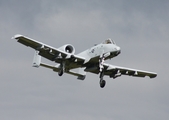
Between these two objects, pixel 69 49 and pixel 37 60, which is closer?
pixel 37 60

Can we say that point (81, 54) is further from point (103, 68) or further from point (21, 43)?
point (21, 43)

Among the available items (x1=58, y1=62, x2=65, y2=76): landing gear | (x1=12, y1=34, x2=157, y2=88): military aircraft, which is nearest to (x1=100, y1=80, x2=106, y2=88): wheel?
(x1=12, y1=34, x2=157, y2=88): military aircraft

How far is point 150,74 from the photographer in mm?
68250

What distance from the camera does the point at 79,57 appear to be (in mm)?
60719

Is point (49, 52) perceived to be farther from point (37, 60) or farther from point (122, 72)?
point (122, 72)

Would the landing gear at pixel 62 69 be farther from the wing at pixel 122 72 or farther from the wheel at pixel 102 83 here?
the wing at pixel 122 72

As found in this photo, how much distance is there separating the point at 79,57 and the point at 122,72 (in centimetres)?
845

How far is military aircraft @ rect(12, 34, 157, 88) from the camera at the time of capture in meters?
59.2

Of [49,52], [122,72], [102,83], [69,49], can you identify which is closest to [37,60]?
[49,52]

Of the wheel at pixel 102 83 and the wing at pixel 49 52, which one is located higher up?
the wing at pixel 49 52

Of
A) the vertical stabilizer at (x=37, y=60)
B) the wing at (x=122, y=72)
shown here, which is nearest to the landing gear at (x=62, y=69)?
the vertical stabilizer at (x=37, y=60)

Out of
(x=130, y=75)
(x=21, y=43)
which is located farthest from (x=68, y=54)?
(x=130, y=75)

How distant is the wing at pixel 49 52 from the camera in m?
58.8

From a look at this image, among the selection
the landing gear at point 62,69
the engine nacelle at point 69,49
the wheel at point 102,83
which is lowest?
the wheel at point 102,83
